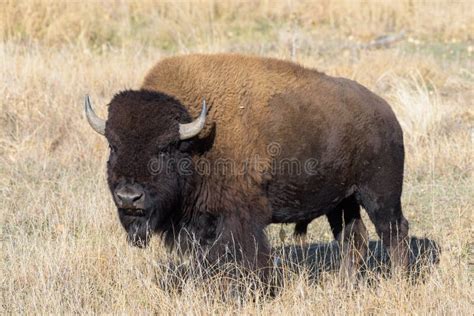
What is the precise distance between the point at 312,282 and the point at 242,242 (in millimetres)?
744

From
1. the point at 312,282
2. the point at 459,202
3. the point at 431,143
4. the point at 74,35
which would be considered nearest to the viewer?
the point at 312,282

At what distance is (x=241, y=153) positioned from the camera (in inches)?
234

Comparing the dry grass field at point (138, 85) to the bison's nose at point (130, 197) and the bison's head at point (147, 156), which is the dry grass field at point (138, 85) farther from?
the bison's nose at point (130, 197)

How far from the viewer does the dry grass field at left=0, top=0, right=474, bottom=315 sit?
5.77m

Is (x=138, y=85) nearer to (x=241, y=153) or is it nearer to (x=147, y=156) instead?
(x=241, y=153)

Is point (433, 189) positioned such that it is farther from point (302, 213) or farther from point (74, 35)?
point (74, 35)

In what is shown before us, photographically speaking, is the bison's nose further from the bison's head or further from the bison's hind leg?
the bison's hind leg

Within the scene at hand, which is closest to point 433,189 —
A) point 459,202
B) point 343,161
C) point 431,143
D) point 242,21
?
point 459,202

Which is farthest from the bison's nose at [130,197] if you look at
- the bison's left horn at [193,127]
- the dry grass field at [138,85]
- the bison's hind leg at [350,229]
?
the bison's hind leg at [350,229]

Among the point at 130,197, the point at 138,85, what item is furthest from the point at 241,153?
the point at 138,85

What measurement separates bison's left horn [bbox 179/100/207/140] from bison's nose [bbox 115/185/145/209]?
533mm

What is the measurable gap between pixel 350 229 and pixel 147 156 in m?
2.32

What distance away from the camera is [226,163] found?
5.91m

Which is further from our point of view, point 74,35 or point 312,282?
point 74,35
